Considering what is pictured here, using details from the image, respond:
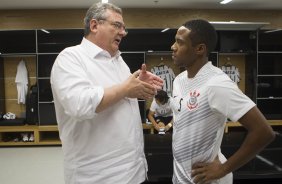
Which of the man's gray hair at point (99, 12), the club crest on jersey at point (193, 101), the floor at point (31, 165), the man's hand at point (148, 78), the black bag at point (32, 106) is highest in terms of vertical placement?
the man's gray hair at point (99, 12)

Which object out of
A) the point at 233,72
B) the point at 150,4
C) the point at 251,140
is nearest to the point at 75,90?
the point at 251,140

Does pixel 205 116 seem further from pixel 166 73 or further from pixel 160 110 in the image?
pixel 166 73

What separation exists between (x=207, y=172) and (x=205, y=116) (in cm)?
24

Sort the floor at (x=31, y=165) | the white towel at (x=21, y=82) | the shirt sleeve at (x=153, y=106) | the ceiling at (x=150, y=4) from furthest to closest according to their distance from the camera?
1. the white towel at (x=21, y=82)
2. the ceiling at (x=150, y=4)
3. the shirt sleeve at (x=153, y=106)
4. the floor at (x=31, y=165)

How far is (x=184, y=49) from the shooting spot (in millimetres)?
1395

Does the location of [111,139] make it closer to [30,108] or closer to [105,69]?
[105,69]

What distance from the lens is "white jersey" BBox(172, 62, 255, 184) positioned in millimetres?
1189

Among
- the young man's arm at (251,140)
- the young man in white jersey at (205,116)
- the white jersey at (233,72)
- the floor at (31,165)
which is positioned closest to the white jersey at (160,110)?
Answer: the floor at (31,165)

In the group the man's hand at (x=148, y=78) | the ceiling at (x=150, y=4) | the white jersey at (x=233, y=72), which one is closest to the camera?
the man's hand at (x=148, y=78)

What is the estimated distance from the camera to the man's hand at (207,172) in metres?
1.25

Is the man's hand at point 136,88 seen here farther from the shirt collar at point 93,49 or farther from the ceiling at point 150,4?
the ceiling at point 150,4

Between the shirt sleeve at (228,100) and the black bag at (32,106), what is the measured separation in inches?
209

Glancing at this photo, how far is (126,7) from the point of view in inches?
248

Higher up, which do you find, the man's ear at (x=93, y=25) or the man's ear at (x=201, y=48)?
the man's ear at (x=93, y=25)
